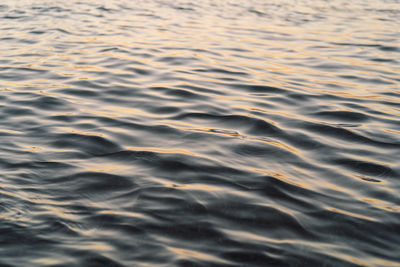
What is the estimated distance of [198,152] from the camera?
426 cm

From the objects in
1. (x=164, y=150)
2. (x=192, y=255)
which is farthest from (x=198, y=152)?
(x=192, y=255)

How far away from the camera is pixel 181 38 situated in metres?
9.53

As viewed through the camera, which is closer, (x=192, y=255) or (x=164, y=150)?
(x=192, y=255)

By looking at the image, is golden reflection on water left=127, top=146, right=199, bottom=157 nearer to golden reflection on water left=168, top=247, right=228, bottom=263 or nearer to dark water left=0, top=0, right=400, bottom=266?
dark water left=0, top=0, right=400, bottom=266

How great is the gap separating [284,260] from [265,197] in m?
0.78

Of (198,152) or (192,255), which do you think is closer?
(192,255)

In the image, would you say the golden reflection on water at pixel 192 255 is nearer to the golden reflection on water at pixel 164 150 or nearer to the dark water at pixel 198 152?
the dark water at pixel 198 152

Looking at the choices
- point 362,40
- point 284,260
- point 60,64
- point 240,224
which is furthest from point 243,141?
point 362,40

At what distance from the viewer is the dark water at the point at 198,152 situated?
2.89 m

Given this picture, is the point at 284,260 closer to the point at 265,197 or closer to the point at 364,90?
the point at 265,197

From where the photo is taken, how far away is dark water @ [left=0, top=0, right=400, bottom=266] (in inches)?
114

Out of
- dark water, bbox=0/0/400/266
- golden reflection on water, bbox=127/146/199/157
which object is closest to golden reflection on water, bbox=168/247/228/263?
dark water, bbox=0/0/400/266

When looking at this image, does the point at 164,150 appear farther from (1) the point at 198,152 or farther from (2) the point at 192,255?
(2) the point at 192,255

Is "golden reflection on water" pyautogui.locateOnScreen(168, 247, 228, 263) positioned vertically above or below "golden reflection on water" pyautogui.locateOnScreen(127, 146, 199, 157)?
below
